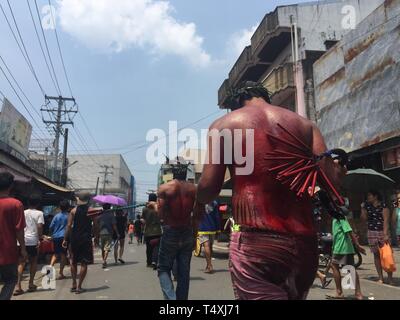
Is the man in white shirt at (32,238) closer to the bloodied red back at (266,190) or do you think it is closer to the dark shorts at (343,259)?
the dark shorts at (343,259)

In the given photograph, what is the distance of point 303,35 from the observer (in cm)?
2250

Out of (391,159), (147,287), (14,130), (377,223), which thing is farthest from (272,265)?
(14,130)

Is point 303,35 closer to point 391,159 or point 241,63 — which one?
point 241,63

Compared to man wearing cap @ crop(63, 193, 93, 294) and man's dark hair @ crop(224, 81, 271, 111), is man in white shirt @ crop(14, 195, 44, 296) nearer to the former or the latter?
man wearing cap @ crop(63, 193, 93, 294)

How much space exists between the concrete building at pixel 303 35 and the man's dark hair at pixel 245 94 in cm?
1843

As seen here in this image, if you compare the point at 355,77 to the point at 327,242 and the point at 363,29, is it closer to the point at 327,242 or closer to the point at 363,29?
the point at 363,29

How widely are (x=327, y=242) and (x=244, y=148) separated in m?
7.30

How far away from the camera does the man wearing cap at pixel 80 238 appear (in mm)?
7434

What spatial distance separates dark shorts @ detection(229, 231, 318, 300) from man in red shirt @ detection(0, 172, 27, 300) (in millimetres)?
3290

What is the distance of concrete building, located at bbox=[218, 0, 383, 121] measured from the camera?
21.0 m

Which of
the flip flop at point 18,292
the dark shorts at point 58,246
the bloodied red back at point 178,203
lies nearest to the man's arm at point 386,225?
the bloodied red back at point 178,203

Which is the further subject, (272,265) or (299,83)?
(299,83)

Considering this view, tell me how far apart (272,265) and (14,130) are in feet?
64.9

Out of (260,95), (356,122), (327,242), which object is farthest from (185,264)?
(356,122)
